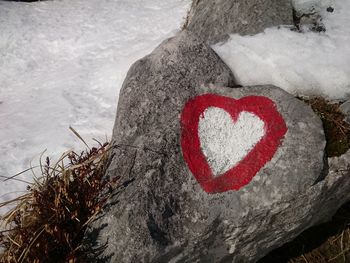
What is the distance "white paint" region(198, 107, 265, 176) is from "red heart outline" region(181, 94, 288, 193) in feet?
0.10

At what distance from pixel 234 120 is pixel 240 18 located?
132cm

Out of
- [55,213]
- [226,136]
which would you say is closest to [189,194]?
[226,136]

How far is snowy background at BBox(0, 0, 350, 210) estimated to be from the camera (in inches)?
125

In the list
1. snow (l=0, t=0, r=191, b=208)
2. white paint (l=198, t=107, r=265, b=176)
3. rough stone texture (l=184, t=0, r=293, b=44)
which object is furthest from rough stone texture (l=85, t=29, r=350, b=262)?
rough stone texture (l=184, t=0, r=293, b=44)

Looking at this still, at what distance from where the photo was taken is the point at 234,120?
9.37ft

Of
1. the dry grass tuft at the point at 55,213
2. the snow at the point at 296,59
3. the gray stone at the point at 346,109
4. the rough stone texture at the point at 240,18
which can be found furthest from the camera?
the rough stone texture at the point at 240,18

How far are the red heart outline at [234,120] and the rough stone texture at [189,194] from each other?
0.04m

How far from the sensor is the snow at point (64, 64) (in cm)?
338

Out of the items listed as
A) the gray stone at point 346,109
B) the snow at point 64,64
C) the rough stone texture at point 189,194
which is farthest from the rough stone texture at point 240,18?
the gray stone at point 346,109

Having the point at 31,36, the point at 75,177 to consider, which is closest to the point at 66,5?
the point at 31,36

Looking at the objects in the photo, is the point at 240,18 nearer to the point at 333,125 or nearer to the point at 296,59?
the point at 296,59

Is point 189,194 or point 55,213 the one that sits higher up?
point 55,213

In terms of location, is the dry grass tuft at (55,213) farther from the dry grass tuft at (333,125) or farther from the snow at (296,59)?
the dry grass tuft at (333,125)

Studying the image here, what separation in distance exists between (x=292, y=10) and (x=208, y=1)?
36.4 inches
